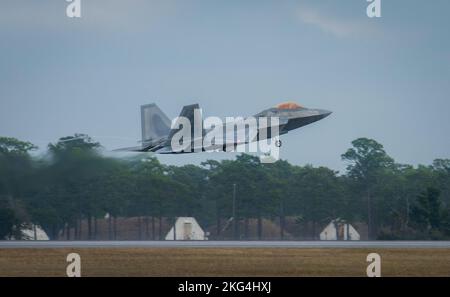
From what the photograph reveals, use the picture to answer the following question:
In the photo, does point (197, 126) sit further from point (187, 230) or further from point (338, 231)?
point (338, 231)

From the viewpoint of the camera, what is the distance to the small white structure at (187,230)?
10269 cm

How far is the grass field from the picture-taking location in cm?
4650

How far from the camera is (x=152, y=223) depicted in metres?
107

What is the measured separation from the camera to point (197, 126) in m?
65.9

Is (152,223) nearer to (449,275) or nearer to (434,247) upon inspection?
(434,247)

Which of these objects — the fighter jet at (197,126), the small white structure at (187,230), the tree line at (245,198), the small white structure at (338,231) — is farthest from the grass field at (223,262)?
the small white structure at (338,231)

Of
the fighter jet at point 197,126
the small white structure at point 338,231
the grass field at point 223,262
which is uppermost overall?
the fighter jet at point 197,126

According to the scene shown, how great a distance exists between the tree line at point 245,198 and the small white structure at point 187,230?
152cm

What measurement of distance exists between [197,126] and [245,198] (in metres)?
44.9

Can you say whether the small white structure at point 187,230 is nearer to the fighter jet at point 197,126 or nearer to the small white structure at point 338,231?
the small white structure at point 338,231

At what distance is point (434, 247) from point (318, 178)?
53.0 meters

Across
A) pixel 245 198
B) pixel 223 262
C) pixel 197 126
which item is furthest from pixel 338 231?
pixel 223 262

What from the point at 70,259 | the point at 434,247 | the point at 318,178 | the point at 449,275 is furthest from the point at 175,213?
the point at 449,275

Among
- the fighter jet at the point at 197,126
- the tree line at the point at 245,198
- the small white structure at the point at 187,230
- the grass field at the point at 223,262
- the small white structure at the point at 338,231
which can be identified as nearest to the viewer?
the grass field at the point at 223,262
